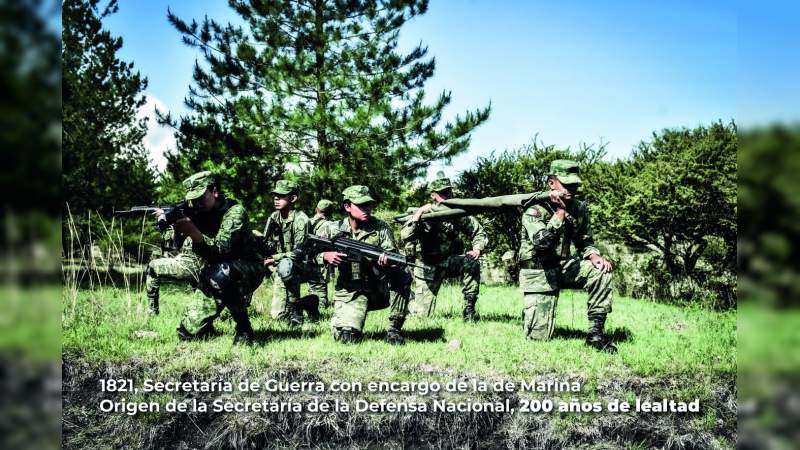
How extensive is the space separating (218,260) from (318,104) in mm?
6712

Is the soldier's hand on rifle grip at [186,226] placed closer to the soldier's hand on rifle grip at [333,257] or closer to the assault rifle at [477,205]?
the soldier's hand on rifle grip at [333,257]

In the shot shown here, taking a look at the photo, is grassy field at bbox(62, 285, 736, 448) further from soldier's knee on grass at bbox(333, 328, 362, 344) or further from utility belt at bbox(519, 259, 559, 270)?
utility belt at bbox(519, 259, 559, 270)

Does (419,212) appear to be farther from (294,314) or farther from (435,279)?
(294,314)

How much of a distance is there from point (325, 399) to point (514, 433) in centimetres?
161

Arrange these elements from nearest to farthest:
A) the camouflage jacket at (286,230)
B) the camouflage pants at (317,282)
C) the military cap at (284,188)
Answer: the military cap at (284,188) → the camouflage jacket at (286,230) → the camouflage pants at (317,282)

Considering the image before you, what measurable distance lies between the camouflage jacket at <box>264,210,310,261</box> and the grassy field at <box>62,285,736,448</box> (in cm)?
145

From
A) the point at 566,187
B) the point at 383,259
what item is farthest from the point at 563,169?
the point at 383,259

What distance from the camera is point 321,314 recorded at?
324 inches

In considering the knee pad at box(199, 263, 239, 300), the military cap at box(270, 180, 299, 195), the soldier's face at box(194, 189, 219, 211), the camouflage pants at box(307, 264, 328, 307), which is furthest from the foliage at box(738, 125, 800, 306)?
the camouflage pants at box(307, 264, 328, 307)

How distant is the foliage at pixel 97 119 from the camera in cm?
1116

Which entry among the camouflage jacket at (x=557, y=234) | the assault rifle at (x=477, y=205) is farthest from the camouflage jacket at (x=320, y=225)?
the camouflage jacket at (x=557, y=234)

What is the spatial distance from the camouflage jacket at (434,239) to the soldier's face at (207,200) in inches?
115

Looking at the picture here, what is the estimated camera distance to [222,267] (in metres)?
5.95

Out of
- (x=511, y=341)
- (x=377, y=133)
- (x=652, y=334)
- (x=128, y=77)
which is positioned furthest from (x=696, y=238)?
(x=128, y=77)
